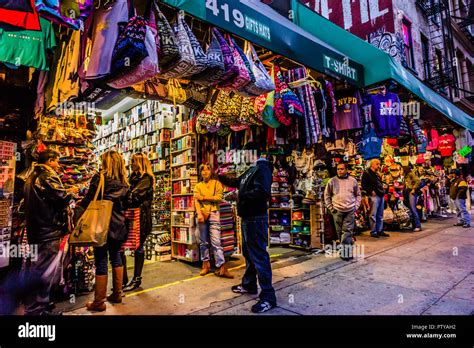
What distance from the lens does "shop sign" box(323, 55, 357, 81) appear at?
4.92 m

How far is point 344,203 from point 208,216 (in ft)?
10.3

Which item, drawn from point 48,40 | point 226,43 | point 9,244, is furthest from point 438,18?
point 9,244

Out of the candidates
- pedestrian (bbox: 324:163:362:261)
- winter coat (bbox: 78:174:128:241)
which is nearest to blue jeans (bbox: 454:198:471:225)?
pedestrian (bbox: 324:163:362:261)

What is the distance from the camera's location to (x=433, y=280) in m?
4.45

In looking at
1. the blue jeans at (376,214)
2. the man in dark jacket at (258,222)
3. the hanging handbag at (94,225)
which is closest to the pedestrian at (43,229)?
the hanging handbag at (94,225)

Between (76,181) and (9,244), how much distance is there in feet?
4.00

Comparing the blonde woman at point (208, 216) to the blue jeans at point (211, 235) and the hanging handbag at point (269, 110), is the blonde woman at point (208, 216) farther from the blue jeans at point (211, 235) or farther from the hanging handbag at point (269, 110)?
the hanging handbag at point (269, 110)

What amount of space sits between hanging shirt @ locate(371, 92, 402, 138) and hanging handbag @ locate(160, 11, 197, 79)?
437cm

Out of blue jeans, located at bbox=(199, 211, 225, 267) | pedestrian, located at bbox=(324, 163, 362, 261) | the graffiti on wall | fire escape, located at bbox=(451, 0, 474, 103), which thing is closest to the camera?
blue jeans, located at bbox=(199, 211, 225, 267)

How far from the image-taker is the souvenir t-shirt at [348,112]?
5594 millimetres

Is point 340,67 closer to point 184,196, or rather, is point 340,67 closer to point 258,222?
point 258,222

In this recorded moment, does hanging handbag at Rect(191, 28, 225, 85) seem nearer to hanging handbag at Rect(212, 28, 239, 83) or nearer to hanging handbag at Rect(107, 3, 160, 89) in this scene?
hanging handbag at Rect(212, 28, 239, 83)

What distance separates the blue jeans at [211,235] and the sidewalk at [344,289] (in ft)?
1.45
